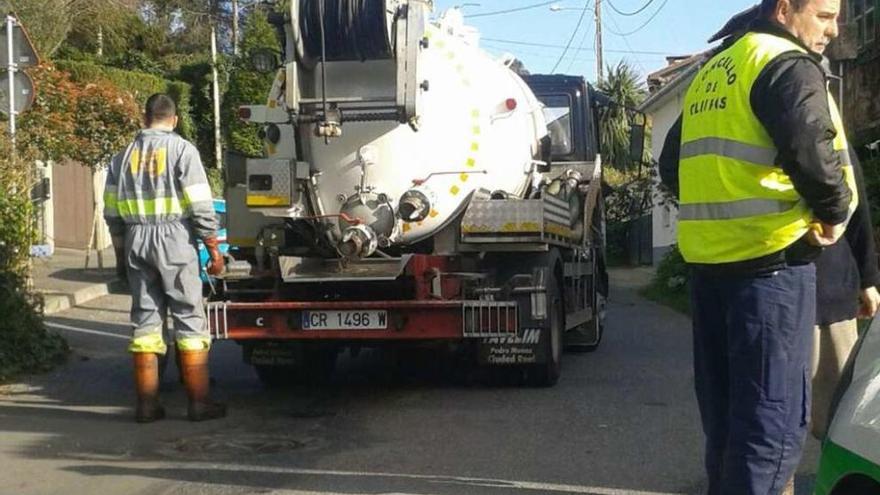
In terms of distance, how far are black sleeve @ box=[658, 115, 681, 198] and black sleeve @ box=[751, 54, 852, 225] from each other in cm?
71

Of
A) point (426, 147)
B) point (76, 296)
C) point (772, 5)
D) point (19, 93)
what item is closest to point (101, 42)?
point (76, 296)

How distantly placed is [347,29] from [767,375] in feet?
15.5

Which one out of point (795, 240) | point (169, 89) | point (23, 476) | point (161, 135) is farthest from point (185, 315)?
point (169, 89)

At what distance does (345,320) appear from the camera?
8.23 metres

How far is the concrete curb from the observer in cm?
1420

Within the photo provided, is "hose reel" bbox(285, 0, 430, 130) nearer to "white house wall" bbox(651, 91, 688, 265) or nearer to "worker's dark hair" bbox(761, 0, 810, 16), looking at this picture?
"worker's dark hair" bbox(761, 0, 810, 16)

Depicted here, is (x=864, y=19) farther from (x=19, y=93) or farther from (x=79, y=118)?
(x=19, y=93)

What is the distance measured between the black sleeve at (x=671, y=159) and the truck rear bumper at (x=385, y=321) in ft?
11.9

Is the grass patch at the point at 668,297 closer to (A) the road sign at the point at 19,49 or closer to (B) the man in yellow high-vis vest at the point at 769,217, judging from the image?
(A) the road sign at the point at 19,49

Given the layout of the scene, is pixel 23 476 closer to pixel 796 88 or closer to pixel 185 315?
pixel 185 315

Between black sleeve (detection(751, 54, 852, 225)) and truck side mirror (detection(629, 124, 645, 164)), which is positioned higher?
truck side mirror (detection(629, 124, 645, 164))

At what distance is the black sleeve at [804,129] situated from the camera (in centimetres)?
368

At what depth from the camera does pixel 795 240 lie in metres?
→ 3.84

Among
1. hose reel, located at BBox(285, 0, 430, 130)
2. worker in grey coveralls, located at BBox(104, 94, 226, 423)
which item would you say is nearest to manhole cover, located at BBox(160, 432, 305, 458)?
worker in grey coveralls, located at BBox(104, 94, 226, 423)
